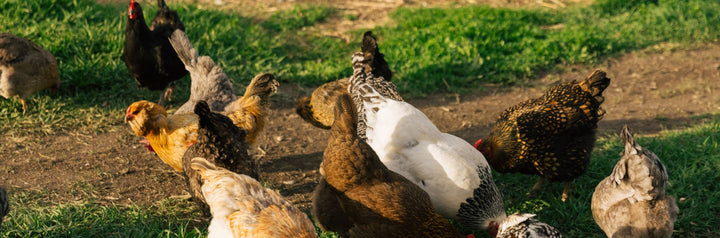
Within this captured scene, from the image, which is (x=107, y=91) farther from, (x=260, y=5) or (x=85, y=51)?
(x=260, y=5)

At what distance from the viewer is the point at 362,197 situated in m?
3.75

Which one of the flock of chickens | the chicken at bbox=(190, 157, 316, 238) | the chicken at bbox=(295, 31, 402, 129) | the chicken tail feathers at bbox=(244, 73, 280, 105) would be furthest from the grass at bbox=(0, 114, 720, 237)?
the chicken at bbox=(295, 31, 402, 129)

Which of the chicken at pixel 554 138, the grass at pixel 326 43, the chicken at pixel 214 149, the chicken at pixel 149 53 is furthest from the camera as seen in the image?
the grass at pixel 326 43

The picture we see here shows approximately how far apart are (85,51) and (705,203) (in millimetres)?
6687

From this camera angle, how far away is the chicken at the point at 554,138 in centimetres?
456

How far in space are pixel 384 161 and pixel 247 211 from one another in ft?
4.19

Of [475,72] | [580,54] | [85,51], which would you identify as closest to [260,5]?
[85,51]

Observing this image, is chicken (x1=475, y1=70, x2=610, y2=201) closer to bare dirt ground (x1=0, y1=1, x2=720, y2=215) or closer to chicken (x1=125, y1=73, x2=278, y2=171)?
bare dirt ground (x1=0, y1=1, x2=720, y2=215)

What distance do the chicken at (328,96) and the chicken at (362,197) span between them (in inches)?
55.3

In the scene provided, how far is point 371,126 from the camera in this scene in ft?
14.9

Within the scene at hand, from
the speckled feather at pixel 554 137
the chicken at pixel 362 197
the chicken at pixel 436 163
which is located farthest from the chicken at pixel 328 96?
the speckled feather at pixel 554 137

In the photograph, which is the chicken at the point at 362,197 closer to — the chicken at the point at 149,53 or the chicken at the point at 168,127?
the chicken at the point at 168,127

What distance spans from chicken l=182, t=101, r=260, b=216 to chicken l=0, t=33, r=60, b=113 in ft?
8.35

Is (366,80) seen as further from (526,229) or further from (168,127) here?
(526,229)
